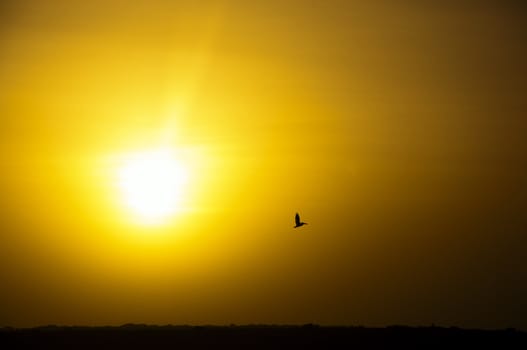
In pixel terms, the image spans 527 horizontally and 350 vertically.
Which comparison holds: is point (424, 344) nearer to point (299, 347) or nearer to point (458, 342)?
point (458, 342)

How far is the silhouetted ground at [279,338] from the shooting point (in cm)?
11506

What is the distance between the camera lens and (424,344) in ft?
376

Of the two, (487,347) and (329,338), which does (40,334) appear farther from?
(487,347)

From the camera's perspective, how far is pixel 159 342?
11825 cm

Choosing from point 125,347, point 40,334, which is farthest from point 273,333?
point 40,334

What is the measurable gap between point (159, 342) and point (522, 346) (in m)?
36.1

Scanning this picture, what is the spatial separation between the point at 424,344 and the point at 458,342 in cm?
350

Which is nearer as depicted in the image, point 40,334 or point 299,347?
point 299,347

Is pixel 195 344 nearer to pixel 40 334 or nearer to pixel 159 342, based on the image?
pixel 159 342

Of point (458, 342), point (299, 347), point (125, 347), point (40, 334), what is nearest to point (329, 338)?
point (299, 347)

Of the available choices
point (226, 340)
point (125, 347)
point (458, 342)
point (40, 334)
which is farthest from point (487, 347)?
point (40, 334)

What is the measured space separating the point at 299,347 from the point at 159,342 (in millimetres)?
14635

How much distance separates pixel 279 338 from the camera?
116938 mm

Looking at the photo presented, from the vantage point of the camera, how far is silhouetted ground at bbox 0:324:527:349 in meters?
115
